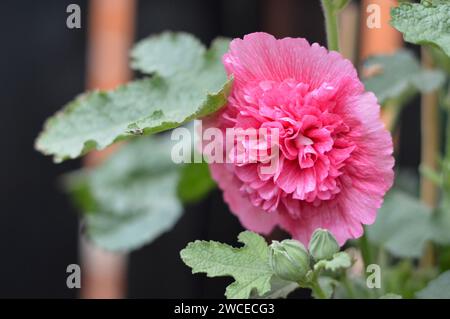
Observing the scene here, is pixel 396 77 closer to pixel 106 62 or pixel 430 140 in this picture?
pixel 430 140

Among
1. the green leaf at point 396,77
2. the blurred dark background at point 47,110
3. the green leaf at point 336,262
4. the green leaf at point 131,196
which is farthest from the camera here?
the blurred dark background at point 47,110

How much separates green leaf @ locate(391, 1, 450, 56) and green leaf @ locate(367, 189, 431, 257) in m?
0.21

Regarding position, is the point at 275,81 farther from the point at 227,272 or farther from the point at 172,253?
the point at 172,253

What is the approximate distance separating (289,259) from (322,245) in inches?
0.6

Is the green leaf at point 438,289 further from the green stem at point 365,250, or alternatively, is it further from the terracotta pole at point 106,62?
the terracotta pole at point 106,62

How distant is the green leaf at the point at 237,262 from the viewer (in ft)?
1.05

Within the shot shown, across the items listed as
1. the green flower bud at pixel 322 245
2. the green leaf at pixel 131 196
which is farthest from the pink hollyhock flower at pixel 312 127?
the green leaf at pixel 131 196

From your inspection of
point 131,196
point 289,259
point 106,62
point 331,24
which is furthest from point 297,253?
point 106,62

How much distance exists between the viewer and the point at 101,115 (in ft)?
1.34

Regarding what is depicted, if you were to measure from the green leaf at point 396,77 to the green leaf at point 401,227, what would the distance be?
87 mm

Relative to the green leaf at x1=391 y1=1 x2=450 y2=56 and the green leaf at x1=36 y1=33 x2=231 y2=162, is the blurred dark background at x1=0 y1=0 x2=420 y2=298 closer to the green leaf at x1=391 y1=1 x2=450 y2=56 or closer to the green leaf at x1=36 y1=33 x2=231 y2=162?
the green leaf at x1=36 y1=33 x2=231 y2=162

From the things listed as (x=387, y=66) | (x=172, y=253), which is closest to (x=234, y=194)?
(x=387, y=66)

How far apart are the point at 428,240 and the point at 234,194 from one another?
Answer: 7.8 inches

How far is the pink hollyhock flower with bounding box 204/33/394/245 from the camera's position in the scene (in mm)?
317
